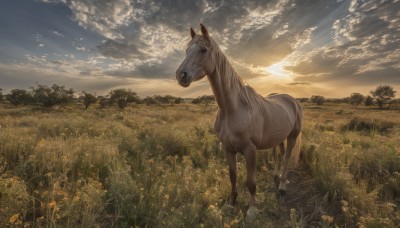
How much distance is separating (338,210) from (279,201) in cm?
95

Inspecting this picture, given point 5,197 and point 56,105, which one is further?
point 56,105

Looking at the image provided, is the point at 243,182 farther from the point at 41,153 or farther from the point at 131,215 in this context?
the point at 41,153

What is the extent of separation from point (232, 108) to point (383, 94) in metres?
78.4

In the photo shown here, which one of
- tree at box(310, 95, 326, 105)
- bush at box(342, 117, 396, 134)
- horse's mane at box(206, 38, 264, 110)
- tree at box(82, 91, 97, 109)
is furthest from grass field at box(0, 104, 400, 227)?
tree at box(310, 95, 326, 105)

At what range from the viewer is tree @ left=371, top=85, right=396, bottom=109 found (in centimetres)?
6256

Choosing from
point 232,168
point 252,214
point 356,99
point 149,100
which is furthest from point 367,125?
point 356,99

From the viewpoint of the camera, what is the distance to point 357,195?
3.69m

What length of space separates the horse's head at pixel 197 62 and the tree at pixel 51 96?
1622 inches

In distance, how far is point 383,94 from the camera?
208 ft

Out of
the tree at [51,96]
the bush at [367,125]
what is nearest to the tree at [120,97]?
the tree at [51,96]

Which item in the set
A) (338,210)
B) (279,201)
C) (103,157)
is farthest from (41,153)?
(338,210)

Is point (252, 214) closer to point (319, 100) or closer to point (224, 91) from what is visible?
point (224, 91)

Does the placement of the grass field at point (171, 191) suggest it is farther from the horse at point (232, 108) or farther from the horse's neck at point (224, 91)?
the horse's neck at point (224, 91)

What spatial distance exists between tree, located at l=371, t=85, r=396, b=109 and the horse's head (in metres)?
75.6
